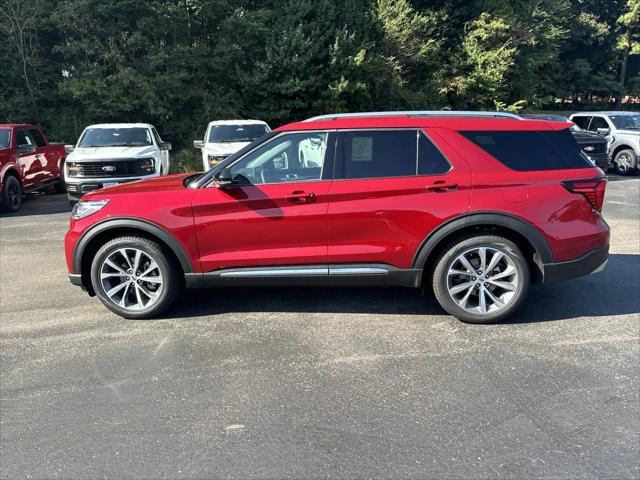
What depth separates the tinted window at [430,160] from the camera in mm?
4348

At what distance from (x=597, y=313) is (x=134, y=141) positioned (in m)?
9.52

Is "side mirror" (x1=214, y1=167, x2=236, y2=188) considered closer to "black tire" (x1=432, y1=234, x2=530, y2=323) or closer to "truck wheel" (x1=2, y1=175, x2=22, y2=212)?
"black tire" (x1=432, y1=234, x2=530, y2=323)

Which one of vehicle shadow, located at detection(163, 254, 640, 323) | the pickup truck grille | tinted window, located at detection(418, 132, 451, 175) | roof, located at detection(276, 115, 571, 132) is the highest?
→ roof, located at detection(276, 115, 571, 132)

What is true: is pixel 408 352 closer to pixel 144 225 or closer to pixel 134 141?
pixel 144 225

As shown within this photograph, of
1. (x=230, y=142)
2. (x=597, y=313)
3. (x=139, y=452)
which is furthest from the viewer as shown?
(x=230, y=142)

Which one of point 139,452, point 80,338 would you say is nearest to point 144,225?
point 80,338

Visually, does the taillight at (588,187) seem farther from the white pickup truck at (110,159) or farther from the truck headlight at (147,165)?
the truck headlight at (147,165)

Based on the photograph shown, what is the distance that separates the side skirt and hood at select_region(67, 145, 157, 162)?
6.52m

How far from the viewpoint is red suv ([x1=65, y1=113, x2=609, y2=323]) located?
4.30 metres

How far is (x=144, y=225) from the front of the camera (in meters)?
4.49

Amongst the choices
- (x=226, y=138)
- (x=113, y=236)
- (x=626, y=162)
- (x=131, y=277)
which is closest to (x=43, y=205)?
(x=226, y=138)

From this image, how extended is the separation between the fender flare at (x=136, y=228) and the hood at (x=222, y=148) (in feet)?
26.1

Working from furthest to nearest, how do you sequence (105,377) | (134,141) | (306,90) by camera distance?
1. (306,90)
2. (134,141)
3. (105,377)

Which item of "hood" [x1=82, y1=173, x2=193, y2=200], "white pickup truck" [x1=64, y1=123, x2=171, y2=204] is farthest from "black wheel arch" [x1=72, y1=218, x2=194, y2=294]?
"white pickup truck" [x1=64, y1=123, x2=171, y2=204]
